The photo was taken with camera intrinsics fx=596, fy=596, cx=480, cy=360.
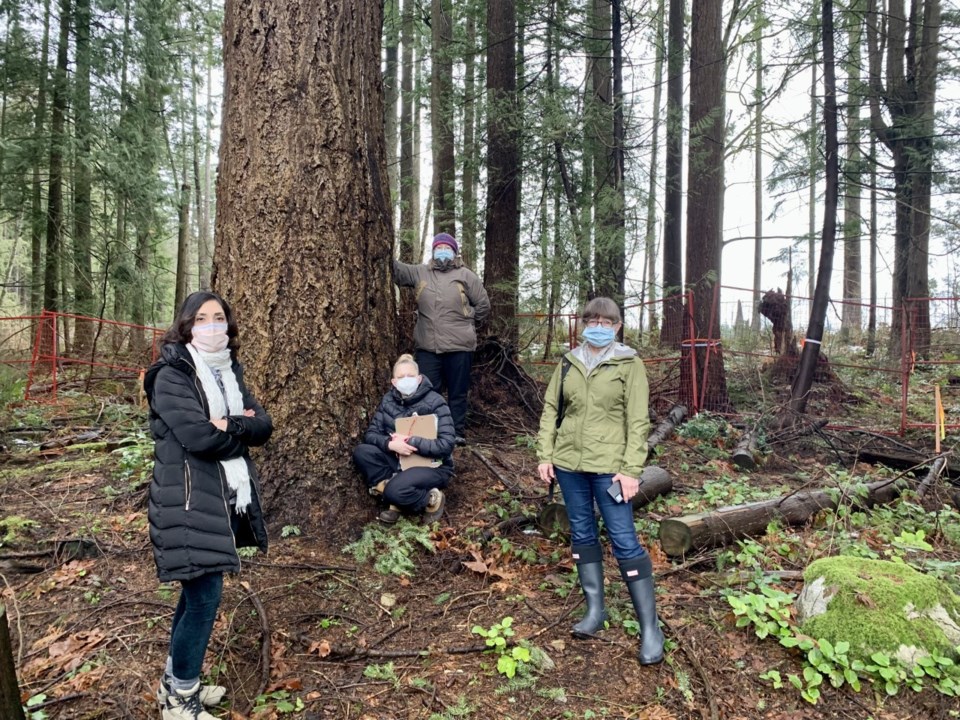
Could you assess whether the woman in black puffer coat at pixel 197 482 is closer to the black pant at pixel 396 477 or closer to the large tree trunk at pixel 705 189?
the black pant at pixel 396 477

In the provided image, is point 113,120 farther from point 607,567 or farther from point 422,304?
point 607,567

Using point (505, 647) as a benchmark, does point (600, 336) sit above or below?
above

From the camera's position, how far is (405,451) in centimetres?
452

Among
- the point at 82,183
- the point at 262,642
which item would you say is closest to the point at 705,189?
the point at 262,642

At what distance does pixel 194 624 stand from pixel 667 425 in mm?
6408

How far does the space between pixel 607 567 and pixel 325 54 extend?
424 centimetres

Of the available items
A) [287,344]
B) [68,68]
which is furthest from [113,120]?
[287,344]

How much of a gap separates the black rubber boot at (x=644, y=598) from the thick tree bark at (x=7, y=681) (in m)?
2.76

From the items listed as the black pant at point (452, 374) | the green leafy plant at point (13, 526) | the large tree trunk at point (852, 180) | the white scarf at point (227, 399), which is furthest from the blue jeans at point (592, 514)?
the large tree trunk at point (852, 180)

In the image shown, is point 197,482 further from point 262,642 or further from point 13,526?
point 13,526

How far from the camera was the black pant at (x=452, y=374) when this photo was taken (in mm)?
5953

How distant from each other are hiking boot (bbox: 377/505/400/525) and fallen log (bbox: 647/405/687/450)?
3.67 metres

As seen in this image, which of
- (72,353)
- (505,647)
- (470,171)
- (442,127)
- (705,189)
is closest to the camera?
(505,647)

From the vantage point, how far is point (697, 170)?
34.3 ft
